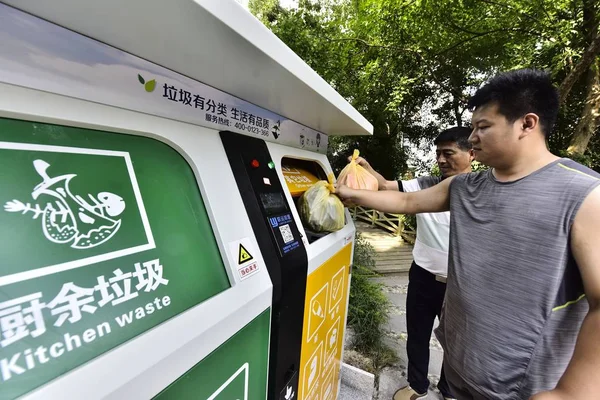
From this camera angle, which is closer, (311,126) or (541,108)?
(541,108)

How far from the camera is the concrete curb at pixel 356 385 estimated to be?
2.04 meters

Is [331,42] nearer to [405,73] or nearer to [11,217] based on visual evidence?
[405,73]

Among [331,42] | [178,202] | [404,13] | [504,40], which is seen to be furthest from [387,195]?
[504,40]

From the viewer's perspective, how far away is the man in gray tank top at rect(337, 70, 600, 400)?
853mm

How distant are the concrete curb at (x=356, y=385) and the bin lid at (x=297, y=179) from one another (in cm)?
159

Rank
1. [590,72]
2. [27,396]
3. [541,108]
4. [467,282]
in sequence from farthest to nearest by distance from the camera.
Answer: [590,72] < [467,282] < [541,108] < [27,396]

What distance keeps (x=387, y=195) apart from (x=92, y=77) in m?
1.34

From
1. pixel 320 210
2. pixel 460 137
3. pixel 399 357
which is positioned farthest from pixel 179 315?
pixel 399 357

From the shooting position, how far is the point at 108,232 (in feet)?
1.84

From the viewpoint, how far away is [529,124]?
1025mm

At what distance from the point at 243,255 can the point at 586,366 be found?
103 cm

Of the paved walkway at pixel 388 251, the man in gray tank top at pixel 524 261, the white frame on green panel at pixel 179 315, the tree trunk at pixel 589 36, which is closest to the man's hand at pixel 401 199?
the man in gray tank top at pixel 524 261

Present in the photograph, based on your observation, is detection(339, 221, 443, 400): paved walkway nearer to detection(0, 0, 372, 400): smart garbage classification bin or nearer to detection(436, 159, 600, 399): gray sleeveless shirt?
detection(436, 159, 600, 399): gray sleeveless shirt

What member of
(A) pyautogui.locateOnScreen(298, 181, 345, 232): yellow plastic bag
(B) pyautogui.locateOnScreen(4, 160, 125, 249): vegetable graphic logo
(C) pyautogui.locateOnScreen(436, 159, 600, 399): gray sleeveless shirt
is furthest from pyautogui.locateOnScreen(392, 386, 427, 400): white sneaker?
(B) pyautogui.locateOnScreen(4, 160, 125, 249): vegetable graphic logo
